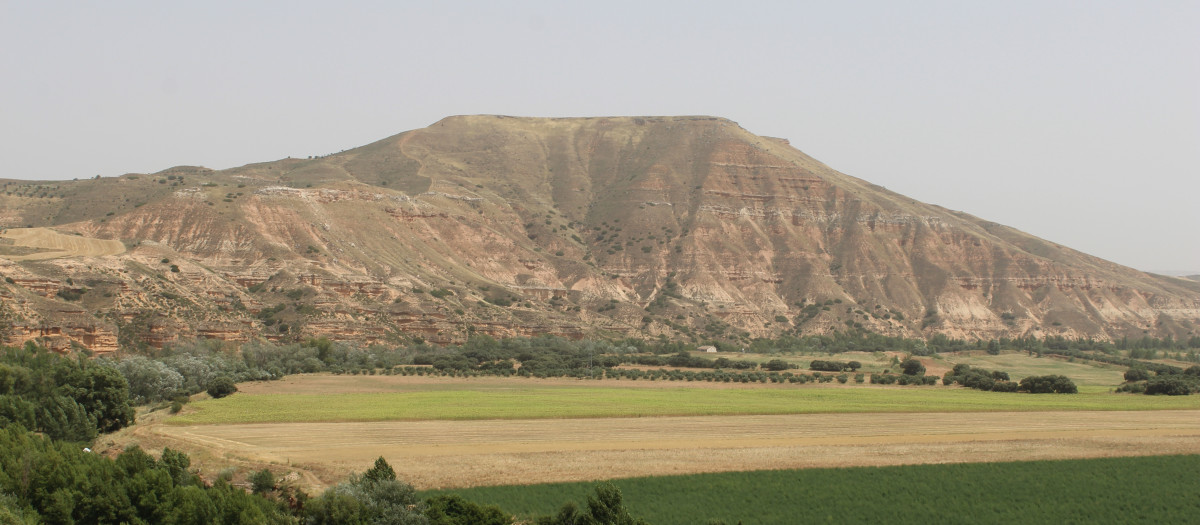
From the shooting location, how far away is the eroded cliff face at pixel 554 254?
3219 inches

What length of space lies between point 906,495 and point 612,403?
86.7ft

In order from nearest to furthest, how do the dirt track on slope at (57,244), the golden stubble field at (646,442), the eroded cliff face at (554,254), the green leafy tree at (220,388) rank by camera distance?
the golden stubble field at (646,442), the green leafy tree at (220,388), the dirt track on slope at (57,244), the eroded cliff face at (554,254)

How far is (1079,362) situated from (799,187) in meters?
62.8

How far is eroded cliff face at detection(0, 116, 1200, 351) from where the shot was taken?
81.8m

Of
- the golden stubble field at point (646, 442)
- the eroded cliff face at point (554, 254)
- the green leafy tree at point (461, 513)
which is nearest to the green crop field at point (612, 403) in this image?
the golden stubble field at point (646, 442)

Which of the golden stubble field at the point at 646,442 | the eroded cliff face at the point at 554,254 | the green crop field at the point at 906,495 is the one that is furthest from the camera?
the eroded cliff face at the point at 554,254

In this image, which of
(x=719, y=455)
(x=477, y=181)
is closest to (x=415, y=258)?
(x=477, y=181)

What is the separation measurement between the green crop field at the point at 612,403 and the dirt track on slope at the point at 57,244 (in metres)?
35.5

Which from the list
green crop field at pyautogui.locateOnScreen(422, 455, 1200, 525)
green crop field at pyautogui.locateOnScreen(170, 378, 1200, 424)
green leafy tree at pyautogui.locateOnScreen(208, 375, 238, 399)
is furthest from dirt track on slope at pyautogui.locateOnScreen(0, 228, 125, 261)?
green crop field at pyautogui.locateOnScreen(422, 455, 1200, 525)

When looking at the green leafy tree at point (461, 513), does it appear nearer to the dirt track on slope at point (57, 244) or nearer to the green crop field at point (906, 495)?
the green crop field at point (906, 495)

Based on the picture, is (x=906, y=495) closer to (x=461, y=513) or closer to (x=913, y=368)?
(x=461, y=513)

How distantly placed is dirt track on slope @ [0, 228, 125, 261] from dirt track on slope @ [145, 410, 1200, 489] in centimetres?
4476

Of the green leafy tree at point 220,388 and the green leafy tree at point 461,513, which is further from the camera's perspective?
the green leafy tree at point 220,388

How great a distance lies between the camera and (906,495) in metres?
27.8
